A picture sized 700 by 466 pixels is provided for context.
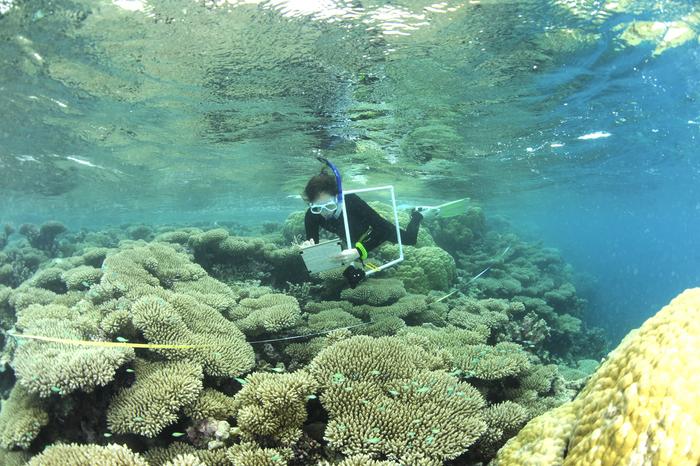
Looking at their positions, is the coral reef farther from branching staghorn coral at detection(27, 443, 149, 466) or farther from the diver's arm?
the diver's arm

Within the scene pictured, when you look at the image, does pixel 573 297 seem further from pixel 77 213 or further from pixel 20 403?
pixel 77 213

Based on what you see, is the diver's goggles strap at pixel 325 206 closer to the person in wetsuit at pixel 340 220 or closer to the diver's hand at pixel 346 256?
the person in wetsuit at pixel 340 220

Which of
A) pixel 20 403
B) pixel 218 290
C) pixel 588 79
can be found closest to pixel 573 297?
pixel 588 79

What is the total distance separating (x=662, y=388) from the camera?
2.09 meters

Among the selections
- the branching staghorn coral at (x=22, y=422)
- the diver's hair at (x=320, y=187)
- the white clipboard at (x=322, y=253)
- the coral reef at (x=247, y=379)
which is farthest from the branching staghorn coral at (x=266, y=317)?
the branching staghorn coral at (x=22, y=422)

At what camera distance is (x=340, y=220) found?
780 cm

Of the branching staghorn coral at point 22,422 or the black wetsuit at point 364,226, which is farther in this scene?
the black wetsuit at point 364,226

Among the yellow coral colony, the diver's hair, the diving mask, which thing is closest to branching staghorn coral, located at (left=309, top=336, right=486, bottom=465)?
the yellow coral colony

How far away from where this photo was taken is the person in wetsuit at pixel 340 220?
265 inches

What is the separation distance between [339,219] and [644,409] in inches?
240

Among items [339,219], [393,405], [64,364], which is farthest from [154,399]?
[339,219]

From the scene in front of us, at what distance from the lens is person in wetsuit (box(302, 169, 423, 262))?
22.0ft

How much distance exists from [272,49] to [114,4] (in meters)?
3.55

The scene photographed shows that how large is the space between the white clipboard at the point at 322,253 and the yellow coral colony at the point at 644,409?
12.1ft
